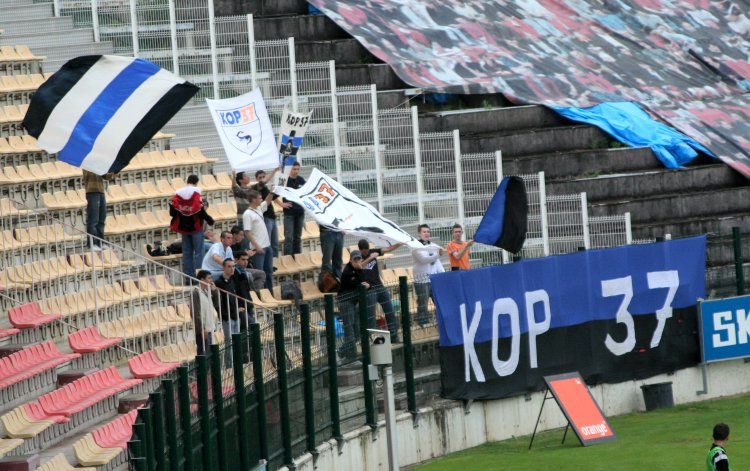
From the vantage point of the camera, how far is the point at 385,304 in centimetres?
1744

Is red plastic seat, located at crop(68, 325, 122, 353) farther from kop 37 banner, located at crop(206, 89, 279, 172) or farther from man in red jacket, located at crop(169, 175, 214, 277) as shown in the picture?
kop 37 banner, located at crop(206, 89, 279, 172)

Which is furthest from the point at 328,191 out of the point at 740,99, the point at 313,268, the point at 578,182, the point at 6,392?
the point at 740,99

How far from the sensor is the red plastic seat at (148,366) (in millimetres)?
16328

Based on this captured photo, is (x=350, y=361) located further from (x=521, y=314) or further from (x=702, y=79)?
(x=702, y=79)

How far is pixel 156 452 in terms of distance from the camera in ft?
38.1

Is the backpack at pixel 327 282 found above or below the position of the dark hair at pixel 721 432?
above

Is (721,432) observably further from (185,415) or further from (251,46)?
(251,46)

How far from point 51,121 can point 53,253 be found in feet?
12.6

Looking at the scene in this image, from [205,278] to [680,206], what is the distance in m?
12.1

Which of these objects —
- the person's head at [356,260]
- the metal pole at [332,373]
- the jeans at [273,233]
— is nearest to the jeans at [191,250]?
the jeans at [273,233]

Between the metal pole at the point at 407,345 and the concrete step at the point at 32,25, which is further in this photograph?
the concrete step at the point at 32,25

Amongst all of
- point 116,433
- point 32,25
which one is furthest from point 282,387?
point 32,25

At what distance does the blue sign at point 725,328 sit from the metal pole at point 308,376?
263 inches

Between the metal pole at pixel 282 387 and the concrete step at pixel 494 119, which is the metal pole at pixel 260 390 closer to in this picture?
the metal pole at pixel 282 387
